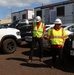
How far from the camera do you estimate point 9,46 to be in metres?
12.7

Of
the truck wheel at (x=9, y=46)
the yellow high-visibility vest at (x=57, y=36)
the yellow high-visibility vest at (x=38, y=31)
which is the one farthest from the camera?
the truck wheel at (x=9, y=46)

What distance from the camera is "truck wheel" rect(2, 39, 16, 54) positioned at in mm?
12596

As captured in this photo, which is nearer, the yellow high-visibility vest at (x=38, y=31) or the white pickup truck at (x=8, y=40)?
the yellow high-visibility vest at (x=38, y=31)

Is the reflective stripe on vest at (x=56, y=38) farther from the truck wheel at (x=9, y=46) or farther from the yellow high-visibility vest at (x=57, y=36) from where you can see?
the truck wheel at (x=9, y=46)

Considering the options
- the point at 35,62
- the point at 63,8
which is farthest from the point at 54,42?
the point at 63,8

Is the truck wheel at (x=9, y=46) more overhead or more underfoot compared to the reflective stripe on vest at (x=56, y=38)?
more underfoot

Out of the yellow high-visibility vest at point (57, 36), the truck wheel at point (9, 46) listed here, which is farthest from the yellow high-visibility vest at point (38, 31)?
the truck wheel at point (9, 46)

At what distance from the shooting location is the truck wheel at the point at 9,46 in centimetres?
1260

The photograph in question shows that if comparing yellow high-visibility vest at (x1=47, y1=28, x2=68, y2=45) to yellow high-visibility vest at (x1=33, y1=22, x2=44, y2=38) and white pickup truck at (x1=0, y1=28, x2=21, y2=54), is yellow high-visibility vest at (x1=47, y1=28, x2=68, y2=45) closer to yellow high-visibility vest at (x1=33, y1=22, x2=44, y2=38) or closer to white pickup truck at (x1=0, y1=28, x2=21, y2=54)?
yellow high-visibility vest at (x1=33, y1=22, x2=44, y2=38)

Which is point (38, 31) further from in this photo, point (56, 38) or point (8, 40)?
point (8, 40)

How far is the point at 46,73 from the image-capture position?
859 centimetres

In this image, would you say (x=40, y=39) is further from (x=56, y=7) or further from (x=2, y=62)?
(x=56, y=7)

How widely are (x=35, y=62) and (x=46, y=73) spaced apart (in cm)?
185

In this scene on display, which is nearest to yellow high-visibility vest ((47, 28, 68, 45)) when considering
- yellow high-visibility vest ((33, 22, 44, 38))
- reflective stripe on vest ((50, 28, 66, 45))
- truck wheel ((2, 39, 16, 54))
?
reflective stripe on vest ((50, 28, 66, 45))
